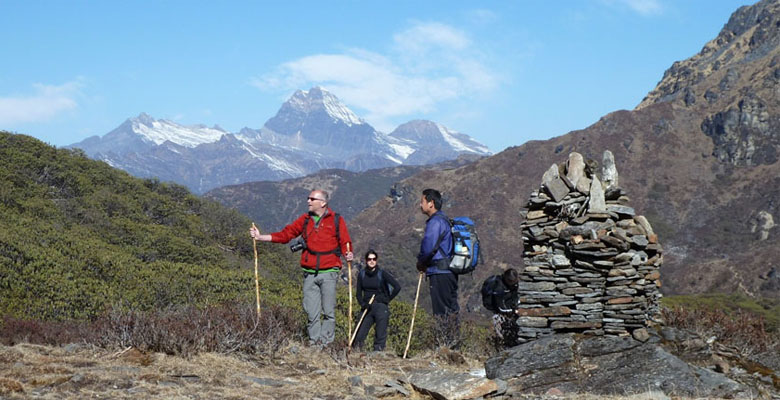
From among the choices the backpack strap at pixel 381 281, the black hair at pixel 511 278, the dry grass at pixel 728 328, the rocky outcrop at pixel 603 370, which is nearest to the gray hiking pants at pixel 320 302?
the backpack strap at pixel 381 281

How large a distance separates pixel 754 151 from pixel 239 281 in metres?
141

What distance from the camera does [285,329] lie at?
356 inches

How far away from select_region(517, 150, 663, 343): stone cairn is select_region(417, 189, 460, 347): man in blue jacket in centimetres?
99

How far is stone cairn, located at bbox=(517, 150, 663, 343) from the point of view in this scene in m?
8.01

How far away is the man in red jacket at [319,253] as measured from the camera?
838 cm

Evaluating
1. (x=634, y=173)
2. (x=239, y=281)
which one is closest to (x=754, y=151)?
(x=634, y=173)

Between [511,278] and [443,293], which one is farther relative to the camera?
[511,278]

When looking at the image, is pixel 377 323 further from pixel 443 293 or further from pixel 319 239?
pixel 319 239

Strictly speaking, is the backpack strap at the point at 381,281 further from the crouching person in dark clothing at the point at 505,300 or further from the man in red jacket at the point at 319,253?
the crouching person in dark clothing at the point at 505,300

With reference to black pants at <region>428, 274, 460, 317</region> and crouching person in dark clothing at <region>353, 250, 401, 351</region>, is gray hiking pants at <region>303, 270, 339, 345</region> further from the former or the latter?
black pants at <region>428, 274, 460, 317</region>

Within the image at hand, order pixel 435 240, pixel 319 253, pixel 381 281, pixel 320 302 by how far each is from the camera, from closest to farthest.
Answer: pixel 319 253
pixel 435 240
pixel 320 302
pixel 381 281

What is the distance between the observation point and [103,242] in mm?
18594

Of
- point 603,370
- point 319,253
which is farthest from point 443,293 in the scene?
point 603,370

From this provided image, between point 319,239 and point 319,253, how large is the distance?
0.18m
